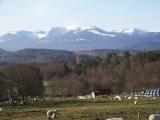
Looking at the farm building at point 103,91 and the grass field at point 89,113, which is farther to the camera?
the farm building at point 103,91

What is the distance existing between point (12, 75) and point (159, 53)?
54.9m

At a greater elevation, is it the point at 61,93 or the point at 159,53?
the point at 159,53

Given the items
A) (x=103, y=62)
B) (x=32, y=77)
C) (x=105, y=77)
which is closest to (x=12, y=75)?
(x=32, y=77)

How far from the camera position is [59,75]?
491 feet

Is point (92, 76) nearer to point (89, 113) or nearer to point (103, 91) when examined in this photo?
point (103, 91)

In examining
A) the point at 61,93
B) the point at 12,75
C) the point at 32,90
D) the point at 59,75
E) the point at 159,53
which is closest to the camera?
the point at 32,90

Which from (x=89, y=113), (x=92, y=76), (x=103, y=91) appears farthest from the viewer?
(x=92, y=76)

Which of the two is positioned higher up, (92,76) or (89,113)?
(92,76)

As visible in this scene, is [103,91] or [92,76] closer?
[103,91]

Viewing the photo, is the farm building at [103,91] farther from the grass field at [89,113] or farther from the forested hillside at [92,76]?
the grass field at [89,113]

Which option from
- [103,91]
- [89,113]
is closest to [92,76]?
[103,91]

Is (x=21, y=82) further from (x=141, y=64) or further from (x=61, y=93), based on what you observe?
(x=141, y=64)

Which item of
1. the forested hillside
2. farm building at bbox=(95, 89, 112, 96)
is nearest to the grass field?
the forested hillside

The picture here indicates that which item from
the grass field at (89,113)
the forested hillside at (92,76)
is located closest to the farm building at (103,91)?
the forested hillside at (92,76)
